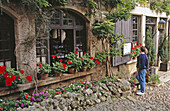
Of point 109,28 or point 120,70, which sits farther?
point 120,70

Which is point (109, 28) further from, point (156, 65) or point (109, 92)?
point (156, 65)

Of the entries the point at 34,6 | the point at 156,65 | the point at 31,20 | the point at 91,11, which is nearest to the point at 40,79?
Result: the point at 31,20

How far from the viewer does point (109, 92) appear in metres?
5.43

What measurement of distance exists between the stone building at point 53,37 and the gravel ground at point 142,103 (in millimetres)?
1313

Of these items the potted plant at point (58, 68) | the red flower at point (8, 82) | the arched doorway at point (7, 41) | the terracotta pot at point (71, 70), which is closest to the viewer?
the red flower at point (8, 82)

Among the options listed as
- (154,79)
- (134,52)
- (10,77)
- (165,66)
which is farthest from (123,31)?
(10,77)

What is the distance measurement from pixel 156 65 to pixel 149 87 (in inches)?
135

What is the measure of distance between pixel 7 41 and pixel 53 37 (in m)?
1.45

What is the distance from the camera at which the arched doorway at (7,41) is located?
4.12 m

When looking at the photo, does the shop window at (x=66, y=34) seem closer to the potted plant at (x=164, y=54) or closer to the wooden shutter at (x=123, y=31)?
the wooden shutter at (x=123, y=31)

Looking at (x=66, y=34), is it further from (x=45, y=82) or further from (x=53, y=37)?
(x=45, y=82)

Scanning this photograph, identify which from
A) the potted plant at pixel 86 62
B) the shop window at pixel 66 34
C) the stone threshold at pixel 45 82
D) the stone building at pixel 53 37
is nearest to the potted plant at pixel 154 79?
the stone building at pixel 53 37

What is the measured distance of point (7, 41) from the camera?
4219mm

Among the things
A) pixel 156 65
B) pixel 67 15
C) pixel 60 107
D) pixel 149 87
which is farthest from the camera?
pixel 156 65
